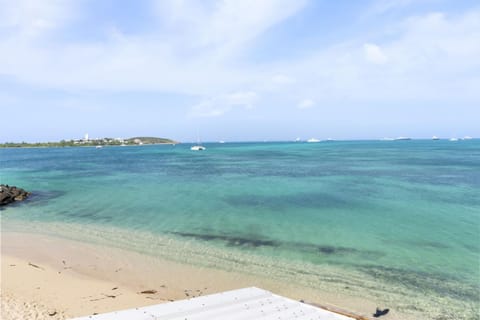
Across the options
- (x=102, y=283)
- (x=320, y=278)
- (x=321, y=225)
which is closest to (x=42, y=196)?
(x=102, y=283)

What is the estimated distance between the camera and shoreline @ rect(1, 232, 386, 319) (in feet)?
27.2

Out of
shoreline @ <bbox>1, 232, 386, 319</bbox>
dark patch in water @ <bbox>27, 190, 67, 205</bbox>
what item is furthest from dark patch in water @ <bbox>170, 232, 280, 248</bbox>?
dark patch in water @ <bbox>27, 190, 67, 205</bbox>

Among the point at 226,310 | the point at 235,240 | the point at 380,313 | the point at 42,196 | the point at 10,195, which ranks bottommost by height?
the point at 380,313

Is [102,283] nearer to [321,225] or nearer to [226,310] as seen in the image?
[226,310]

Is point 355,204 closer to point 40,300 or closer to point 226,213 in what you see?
point 226,213

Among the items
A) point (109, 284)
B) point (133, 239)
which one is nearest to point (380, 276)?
point (109, 284)

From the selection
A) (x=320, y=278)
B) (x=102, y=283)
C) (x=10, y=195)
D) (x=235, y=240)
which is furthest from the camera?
(x=10, y=195)

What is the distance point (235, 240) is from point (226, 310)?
8.71 metres

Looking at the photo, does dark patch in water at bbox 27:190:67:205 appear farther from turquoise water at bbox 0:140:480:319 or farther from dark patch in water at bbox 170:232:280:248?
dark patch in water at bbox 170:232:280:248

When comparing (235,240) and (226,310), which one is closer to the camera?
(226,310)

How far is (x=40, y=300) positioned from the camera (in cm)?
855

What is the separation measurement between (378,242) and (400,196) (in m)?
12.7

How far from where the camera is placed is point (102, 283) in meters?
9.77

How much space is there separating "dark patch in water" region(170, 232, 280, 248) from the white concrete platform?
293 inches
